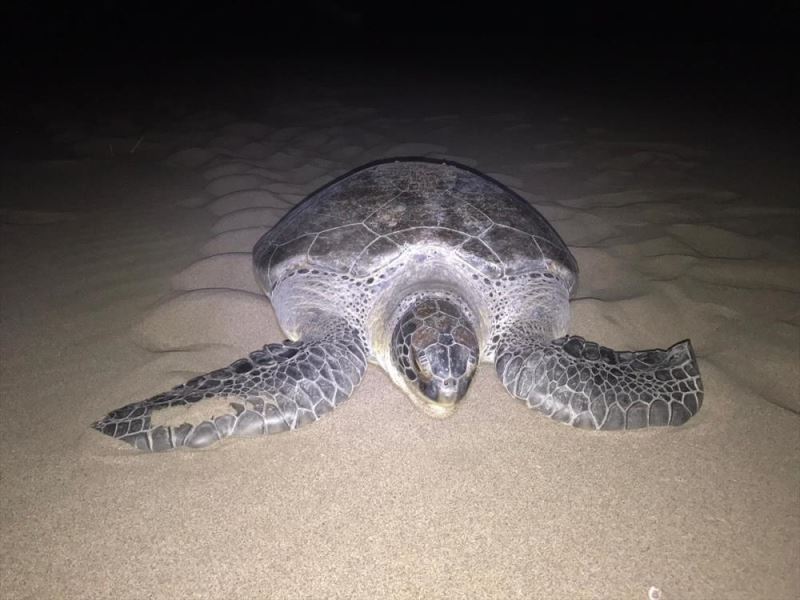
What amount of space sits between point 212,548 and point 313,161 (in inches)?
171

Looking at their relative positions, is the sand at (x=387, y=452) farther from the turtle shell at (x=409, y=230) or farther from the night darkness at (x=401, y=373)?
the turtle shell at (x=409, y=230)

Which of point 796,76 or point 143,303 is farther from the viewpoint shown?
point 796,76

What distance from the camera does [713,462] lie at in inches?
77.7

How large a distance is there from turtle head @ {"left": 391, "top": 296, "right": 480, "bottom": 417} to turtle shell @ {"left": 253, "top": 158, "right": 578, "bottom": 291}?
471mm

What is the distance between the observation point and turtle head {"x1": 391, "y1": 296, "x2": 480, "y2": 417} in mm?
2037

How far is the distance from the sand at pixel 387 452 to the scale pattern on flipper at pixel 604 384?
9cm

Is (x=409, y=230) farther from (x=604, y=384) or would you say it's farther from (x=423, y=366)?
(x=604, y=384)

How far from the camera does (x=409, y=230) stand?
2705 millimetres

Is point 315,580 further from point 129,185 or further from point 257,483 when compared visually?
point 129,185

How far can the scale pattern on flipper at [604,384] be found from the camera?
2.12 m

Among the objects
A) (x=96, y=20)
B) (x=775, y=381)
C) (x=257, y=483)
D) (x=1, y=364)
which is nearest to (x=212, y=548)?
(x=257, y=483)

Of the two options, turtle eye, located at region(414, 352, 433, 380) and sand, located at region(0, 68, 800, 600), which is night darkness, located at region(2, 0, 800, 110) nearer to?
sand, located at region(0, 68, 800, 600)

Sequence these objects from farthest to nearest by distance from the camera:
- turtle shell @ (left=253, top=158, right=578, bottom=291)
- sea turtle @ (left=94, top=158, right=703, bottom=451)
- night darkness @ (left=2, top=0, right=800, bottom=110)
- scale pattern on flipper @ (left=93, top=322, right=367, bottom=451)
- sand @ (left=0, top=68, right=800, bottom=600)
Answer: night darkness @ (left=2, top=0, right=800, bottom=110), turtle shell @ (left=253, top=158, right=578, bottom=291), sea turtle @ (left=94, top=158, right=703, bottom=451), scale pattern on flipper @ (left=93, top=322, right=367, bottom=451), sand @ (left=0, top=68, right=800, bottom=600)

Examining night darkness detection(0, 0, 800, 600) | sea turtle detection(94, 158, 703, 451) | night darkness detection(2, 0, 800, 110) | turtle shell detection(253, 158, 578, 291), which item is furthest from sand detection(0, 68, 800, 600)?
night darkness detection(2, 0, 800, 110)
